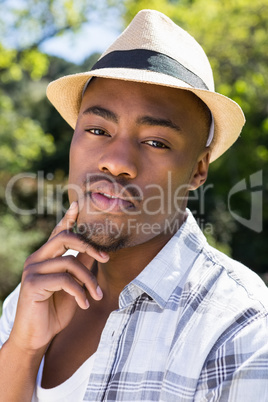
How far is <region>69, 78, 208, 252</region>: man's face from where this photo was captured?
2.14 meters

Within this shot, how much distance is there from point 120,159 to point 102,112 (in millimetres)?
277

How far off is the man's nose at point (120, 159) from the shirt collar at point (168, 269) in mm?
373

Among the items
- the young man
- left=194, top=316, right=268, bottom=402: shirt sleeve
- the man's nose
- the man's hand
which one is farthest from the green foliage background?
left=194, top=316, right=268, bottom=402: shirt sleeve

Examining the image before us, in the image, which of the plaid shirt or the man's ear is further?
the man's ear

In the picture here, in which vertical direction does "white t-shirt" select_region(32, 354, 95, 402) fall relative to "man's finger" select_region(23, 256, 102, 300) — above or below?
below

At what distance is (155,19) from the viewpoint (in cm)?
235

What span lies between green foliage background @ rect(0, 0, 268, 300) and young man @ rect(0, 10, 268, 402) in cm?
610

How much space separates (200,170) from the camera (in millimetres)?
2518

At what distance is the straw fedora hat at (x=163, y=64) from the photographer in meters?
2.16

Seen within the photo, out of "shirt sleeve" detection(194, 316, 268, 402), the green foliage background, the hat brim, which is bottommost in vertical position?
"shirt sleeve" detection(194, 316, 268, 402)

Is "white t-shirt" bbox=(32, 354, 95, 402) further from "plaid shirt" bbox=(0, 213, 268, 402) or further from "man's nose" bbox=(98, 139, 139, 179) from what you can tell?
"man's nose" bbox=(98, 139, 139, 179)

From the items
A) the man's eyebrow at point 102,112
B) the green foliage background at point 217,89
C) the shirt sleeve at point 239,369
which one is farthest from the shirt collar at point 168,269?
the green foliage background at point 217,89

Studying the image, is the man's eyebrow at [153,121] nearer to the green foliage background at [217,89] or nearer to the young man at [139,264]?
the young man at [139,264]

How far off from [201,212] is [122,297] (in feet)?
34.6
